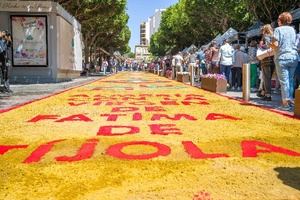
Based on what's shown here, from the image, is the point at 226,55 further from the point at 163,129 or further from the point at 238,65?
the point at 163,129

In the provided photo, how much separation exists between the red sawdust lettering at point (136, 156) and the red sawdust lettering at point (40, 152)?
2.28 feet

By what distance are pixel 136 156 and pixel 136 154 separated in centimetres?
10

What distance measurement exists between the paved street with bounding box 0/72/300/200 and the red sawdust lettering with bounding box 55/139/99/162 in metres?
0.01

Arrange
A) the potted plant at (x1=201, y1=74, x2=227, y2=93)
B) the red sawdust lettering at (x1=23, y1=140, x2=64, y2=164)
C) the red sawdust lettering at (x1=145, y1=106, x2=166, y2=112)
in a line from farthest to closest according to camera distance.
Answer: the potted plant at (x1=201, y1=74, x2=227, y2=93) → the red sawdust lettering at (x1=145, y1=106, x2=166, y2=112) → the red sawdust lettering at (x1=23, y1=140, x2=64, y2=164)

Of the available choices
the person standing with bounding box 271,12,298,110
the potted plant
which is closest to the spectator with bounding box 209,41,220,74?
the potted plant

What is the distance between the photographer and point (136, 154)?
199 inches

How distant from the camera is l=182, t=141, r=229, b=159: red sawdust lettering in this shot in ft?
16.3

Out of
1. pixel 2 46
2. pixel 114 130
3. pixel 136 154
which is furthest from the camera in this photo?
pixel 2 46

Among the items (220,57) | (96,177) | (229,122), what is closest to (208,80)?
(220,57)

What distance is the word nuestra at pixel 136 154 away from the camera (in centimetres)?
491

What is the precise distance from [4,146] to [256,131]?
3.44 m

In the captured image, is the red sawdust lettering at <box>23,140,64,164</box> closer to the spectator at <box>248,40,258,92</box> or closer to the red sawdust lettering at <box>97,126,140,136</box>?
the red sawdust lettering at <box>97,126,140,136</box>

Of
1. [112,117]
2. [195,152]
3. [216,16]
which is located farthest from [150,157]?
[216,16]

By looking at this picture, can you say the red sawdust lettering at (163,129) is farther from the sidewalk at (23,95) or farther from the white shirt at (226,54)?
the white shirt at (226,54)
